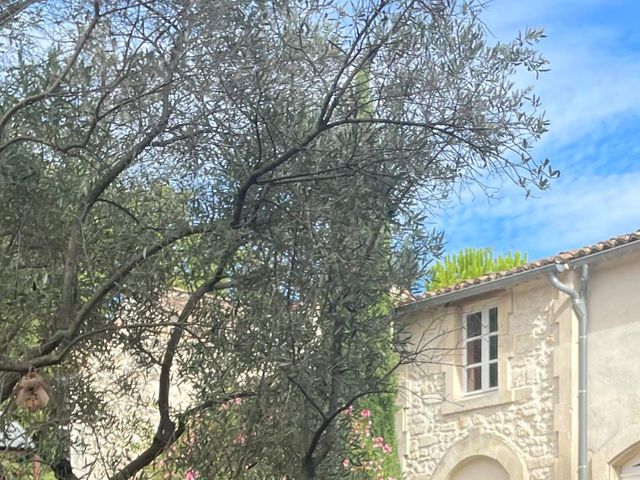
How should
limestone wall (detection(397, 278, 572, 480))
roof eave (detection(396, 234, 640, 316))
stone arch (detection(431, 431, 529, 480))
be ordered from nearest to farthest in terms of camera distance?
roof eave (detection(396, 234, 640, 316)), limestone wall (detection(397, 278, 572, 480)), stone arch (detection(431, 431, 529, 480))

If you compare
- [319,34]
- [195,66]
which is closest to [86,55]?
[195,66]

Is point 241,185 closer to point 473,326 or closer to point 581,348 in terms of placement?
point 581,348

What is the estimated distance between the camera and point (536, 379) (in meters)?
18.1

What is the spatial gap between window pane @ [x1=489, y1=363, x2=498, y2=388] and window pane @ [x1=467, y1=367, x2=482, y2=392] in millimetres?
200

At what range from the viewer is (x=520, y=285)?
18688 millimetres

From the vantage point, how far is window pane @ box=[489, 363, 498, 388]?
19.0 metres

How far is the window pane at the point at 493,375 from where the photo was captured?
19.0 meters

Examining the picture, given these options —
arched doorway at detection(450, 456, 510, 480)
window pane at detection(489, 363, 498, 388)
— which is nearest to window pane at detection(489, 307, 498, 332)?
window pane at detection(489, 363, 498, 388)

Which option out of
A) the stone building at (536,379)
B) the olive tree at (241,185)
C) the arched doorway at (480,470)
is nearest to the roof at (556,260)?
the stone building at (536,379)

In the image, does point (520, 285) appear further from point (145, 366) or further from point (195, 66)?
point (195, 66)

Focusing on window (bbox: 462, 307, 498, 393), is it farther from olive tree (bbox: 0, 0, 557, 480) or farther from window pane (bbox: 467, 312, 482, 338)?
olive tree (bbox: 0, 0, 557, 480)

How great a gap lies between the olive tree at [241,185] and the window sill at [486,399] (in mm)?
11515

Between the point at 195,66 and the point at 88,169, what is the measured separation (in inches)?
39.3

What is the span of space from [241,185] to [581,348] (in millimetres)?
11917
